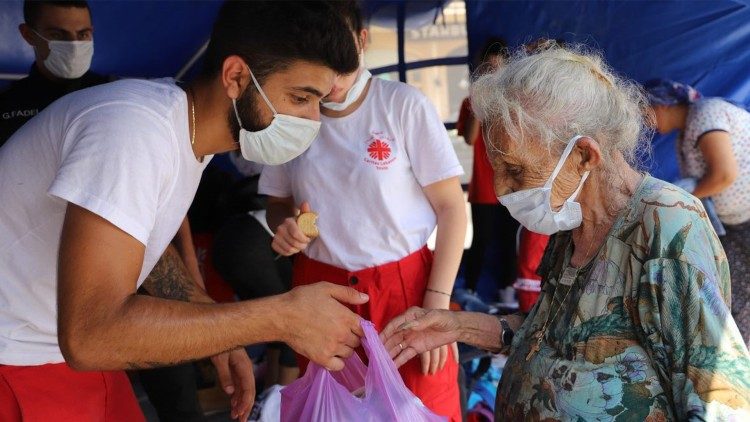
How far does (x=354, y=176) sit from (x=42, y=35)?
1854mm

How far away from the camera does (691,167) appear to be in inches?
153

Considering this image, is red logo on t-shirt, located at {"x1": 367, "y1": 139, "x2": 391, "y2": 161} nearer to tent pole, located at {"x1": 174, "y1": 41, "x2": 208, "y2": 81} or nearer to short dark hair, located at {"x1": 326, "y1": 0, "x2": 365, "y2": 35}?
short dark hair, located at {"x1": 326, "y1": 0, "x2": 365, "y2": 35}

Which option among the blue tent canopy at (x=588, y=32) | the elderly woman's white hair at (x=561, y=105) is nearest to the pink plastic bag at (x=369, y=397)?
the elderly woman's white hair at (x=561, y=105)

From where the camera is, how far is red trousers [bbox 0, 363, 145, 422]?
1.74 metres

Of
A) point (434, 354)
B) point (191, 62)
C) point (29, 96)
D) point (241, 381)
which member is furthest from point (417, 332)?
point (191, 62)

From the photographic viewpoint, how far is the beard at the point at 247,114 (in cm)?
184

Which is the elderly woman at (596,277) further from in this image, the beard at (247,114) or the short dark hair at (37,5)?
the short dark hair at (37,5)

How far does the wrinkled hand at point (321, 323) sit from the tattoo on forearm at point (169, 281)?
665 mm

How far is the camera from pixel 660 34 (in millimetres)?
5359

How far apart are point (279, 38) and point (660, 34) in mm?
4247

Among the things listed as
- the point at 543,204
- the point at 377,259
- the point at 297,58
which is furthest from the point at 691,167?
the point at 297,58

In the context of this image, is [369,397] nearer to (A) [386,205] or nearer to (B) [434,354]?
(B) [434,354]

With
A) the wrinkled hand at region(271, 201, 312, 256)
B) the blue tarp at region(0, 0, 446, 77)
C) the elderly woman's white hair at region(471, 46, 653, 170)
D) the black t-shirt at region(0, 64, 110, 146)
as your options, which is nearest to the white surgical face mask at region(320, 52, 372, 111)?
the wrinkled hand at region(271, 201, 312, 256)

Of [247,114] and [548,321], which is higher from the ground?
[247,114]
